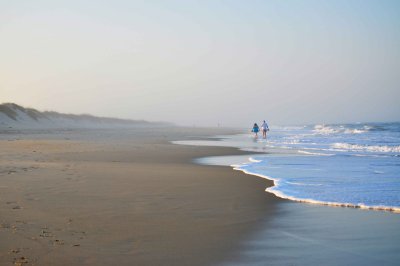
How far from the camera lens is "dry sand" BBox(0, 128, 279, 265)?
5227 mm

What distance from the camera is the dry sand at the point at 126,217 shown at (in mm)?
5227

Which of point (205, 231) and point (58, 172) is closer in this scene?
point (205, 231)

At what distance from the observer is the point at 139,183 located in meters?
11.4

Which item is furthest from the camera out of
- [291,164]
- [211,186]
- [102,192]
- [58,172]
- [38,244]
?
[291,164]

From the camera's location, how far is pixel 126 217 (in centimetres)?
726

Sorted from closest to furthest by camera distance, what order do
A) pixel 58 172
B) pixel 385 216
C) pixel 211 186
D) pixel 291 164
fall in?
1. pixel 385 216
2. pixel 211 186
3. pixel 58 172
4. pixel 291 164

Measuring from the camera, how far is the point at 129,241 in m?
5.79

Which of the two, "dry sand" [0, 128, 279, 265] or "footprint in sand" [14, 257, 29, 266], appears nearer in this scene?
"footprint in sand" [14, 257, 29, 266]

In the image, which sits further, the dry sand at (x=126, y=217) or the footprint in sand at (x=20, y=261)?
the dry sand at (x=126, y=217)

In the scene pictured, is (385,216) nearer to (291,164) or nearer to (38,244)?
(38,244)

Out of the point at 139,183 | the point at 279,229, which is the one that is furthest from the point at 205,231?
the point at 139,183

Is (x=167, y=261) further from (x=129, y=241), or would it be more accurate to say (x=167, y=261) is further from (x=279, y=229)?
(x=279, y=229)

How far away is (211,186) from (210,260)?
5.99 m

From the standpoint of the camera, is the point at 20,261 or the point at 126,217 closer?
the point at 20,261
